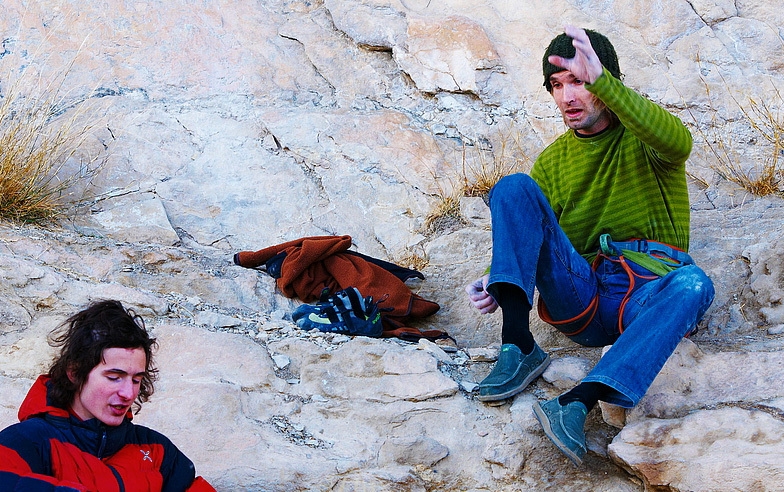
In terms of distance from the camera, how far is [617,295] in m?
3.08

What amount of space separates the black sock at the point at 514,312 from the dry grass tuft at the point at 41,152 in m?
2.71

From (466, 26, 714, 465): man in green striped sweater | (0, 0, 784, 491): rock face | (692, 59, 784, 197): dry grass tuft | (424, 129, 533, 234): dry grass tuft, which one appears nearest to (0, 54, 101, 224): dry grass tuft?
(0, 0, 784, 491): rock face

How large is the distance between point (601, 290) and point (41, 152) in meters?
3.10

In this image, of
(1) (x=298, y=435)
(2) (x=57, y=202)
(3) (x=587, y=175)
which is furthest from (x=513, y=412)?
(2) (x=57, y=202)

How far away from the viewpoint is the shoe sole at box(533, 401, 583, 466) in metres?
2.56

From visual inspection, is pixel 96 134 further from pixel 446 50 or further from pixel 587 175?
pixel 587 175

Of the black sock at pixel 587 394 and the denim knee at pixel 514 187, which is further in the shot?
the denim knee at pixel 514 187

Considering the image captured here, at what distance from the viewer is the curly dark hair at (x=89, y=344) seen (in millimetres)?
2344

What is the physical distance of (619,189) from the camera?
3.24m

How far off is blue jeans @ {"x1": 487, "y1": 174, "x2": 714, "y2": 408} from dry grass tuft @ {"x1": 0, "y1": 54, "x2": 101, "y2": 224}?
2.66m

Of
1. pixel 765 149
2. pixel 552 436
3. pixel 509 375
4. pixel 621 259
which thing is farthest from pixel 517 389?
pixel 765 149

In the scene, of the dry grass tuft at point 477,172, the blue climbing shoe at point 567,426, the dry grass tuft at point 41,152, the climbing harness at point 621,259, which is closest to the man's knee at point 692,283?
the climbing harness at point 621,259

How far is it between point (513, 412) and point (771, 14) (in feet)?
13.0

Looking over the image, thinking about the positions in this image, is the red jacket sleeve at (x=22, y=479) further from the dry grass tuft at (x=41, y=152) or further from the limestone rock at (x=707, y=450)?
the dry grass tuft at (x=41, y=152)
